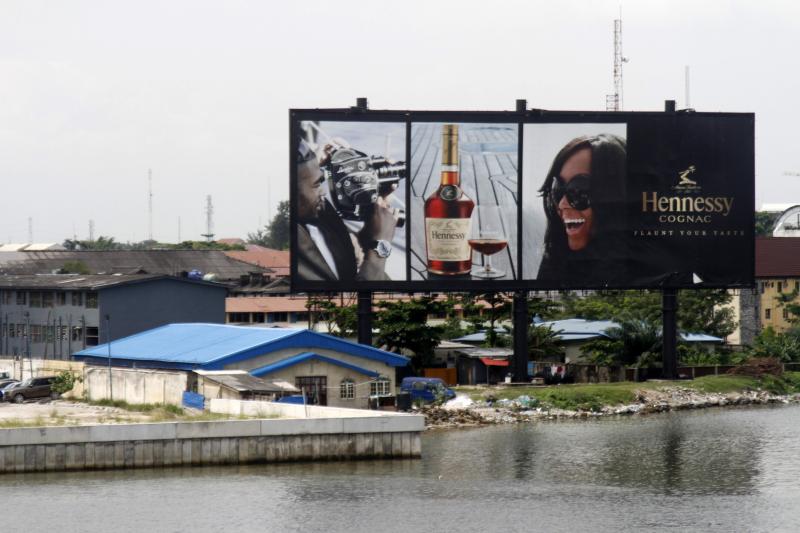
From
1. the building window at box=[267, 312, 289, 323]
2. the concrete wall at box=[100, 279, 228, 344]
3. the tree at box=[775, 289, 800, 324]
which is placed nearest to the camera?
the concrete wall at box=[100, 279, 228, 344]

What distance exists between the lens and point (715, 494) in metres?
51.2

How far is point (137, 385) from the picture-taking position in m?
70.9

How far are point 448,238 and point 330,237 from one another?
629cm

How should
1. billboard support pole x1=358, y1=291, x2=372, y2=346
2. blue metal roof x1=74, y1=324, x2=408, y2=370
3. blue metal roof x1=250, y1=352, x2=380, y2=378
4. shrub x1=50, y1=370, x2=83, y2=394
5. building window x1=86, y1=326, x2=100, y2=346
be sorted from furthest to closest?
building window x1=86, y1=326, x2=100, y2=346
billboard support pole x1=358, y1=291, x2=372, y2=346
shrub x1=50, y1=370, x2=83, y2=394
blue metal roof x1=74, y1=324, x2=408, y2=370
blue metal roof x1=250, y1=352, x2=380, y2=378

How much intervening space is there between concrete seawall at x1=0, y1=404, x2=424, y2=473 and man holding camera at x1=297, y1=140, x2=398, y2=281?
2110 cm

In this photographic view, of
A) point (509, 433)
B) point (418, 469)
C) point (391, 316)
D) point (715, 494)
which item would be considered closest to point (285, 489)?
point (418, 469)

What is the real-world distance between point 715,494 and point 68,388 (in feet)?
126

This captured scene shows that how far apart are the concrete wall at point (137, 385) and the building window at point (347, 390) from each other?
740cm

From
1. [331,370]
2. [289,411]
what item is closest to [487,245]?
[331,370]

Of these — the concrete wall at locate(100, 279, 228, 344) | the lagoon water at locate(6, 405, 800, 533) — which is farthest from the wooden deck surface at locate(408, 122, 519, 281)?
the concrete wall at locate(100, 279, 228, 344)

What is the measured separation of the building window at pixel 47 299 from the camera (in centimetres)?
9462

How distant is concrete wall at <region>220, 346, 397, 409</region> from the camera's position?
67375 millimetres

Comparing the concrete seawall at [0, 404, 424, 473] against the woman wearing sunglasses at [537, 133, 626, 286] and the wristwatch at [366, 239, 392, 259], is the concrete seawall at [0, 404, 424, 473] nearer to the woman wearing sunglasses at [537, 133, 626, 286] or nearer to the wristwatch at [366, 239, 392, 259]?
the wristwatch at [366, 239, 392, 259]

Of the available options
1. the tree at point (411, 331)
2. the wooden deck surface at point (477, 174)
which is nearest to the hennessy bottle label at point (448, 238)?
the wooden deck surface at point (477, 174)
